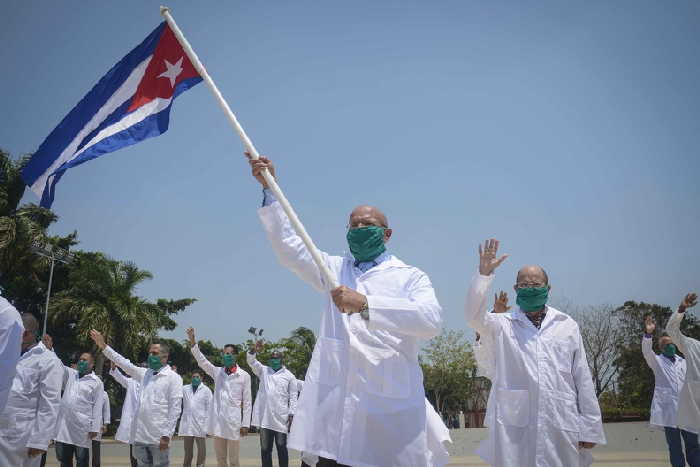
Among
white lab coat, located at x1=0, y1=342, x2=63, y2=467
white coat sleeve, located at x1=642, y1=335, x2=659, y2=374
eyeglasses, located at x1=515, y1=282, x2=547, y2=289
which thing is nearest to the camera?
eyeglasses, located at x1=515, y1=282, x2=547, y2=289

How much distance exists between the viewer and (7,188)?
30.2 metres

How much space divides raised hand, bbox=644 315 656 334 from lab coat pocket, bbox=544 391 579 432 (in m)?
6.35

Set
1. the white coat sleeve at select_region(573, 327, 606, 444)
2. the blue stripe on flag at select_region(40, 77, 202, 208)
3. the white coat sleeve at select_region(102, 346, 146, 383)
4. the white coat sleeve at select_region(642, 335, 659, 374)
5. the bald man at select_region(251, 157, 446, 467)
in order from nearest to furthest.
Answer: the bald man at select_region(251, 157, 446, 467), the blue stripe on flag at select_region(40, 77, 202, 208), the white coat sleeve at select_region(573, 327, 606, 444), the white coat sleeve at select_region(102, 346, 146, 383), the white coat sleeve at select_region(642, 335, 659, 374)

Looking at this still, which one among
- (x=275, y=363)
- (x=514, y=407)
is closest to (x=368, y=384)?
(x=514, y=407)

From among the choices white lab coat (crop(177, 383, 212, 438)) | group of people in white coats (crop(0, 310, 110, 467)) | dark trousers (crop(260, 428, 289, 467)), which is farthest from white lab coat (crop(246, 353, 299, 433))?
group of people in white coats (crop(0, 310, 110, 467))

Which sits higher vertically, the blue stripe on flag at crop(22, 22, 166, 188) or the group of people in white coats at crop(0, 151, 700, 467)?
the blue stripe on flag at crop(22, 22, 166, 188)

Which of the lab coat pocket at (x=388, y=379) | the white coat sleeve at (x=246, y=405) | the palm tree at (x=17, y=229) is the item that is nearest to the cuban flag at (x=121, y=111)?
the lab coat pocket at (x=388, y=379)

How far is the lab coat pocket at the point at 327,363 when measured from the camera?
3.69m

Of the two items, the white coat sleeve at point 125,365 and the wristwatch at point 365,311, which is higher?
the white coat sleeve at point 125,365

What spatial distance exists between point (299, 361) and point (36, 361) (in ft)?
137

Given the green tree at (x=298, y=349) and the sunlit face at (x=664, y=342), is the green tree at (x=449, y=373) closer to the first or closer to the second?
the green tree at (x=298, y=349)

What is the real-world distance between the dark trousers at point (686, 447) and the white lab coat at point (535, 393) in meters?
5.64

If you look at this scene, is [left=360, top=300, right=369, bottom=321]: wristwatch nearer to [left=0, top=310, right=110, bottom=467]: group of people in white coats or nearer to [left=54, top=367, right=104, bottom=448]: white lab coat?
[left=0, top=310, right=110, bottom=467]: group of people in white coats

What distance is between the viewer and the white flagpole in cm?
364
